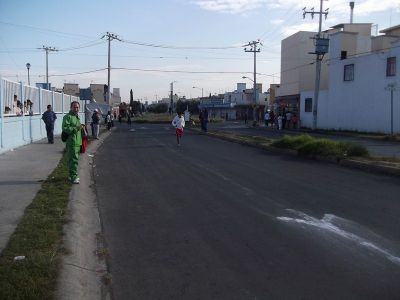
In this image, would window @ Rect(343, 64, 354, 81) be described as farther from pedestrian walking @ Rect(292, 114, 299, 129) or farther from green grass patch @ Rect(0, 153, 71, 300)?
green grass patch @ Rect(0, 153, 71, 300)

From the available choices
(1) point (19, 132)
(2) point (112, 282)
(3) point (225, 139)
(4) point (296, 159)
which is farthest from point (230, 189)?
(3) point (225, 139)

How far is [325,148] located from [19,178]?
10467mm

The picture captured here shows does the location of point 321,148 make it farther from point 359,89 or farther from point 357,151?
point 359,89

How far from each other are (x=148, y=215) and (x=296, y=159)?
10.3m

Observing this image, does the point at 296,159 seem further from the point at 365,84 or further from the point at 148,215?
the point at 365,84

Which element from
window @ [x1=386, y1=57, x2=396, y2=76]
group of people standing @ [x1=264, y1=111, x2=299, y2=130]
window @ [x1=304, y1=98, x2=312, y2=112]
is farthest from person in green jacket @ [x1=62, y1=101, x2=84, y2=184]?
window @ [x1=304, y1=98, x2=312, y2=112]

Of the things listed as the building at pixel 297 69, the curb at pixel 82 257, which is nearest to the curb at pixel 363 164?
the curb at pixel 82 257

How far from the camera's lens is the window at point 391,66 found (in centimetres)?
3528

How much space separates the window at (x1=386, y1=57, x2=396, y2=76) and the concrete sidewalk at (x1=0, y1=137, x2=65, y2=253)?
2621 cm

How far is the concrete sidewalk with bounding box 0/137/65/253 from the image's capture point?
6883mm

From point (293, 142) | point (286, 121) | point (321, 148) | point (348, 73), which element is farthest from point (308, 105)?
point (321, 148)

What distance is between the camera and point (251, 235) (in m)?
6.74

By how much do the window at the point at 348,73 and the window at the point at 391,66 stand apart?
5.02 metres

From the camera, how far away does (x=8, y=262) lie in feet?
16.1
